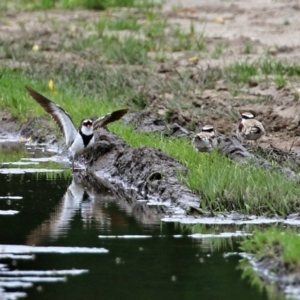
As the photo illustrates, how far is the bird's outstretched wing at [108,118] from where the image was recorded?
45.7 ft

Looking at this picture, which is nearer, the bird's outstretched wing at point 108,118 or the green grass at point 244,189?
the green grass at point 244,189

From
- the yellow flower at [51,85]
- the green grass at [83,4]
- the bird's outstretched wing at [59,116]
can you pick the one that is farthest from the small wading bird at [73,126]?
the green grass at [83,4]

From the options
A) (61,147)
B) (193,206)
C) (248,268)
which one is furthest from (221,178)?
(61,147)

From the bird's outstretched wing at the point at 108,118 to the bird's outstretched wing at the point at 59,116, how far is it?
312 mm

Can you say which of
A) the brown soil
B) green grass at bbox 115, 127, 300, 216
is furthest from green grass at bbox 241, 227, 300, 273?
the brown soil

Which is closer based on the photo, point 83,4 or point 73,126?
point 73,126

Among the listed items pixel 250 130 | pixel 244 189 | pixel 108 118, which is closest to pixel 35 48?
pixel 108 118

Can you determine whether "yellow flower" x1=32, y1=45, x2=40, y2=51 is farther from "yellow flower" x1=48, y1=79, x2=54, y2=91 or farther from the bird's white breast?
the bird's white breast

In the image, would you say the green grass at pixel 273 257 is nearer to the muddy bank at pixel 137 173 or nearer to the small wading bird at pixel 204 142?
the muddy bank at pixel 137 173

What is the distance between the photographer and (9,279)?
8461 mm

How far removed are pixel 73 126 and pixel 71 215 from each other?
362cm

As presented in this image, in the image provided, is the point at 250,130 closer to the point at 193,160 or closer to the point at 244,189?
the point at 193,160

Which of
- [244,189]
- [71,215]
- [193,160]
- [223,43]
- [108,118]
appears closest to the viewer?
[244,189]

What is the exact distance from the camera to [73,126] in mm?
14453
